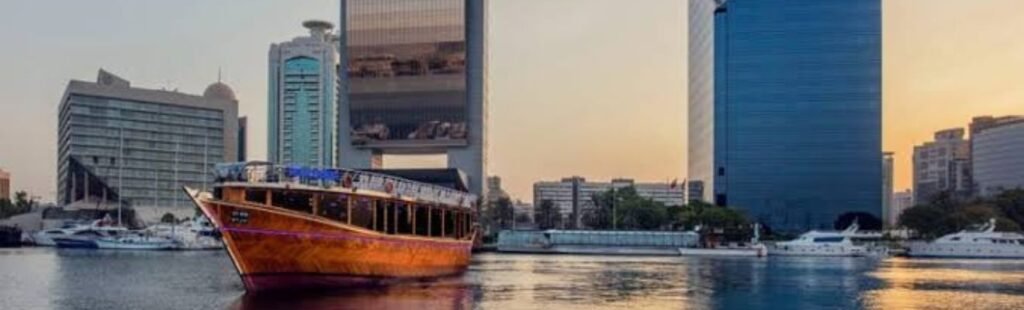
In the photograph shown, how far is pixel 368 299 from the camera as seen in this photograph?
49719 millimetres

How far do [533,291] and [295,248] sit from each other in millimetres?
14232

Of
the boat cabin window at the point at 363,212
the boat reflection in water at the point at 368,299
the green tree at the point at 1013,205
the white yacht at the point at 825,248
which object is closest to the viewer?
the boat reflection in water at the point at 368,299

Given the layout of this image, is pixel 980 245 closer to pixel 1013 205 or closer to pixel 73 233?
pixel 1013 205

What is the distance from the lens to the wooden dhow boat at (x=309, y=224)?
172ft

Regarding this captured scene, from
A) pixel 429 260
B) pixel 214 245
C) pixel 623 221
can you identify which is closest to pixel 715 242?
pixel 623 221

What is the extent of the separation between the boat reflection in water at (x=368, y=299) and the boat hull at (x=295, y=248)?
1.15m

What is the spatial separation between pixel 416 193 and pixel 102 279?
2196cm

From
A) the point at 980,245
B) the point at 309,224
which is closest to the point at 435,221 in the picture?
the point at 309,224

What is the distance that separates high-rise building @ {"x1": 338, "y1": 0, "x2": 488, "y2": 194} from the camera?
178m

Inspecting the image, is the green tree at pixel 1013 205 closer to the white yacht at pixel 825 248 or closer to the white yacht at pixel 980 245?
the white yacht at pixel 980 245

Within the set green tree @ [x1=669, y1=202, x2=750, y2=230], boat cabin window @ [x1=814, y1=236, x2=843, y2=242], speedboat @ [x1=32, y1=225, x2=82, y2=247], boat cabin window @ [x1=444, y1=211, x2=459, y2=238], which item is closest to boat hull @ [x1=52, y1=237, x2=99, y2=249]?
speedboat @ [x1=32, y1=225, x2=82, y2=247]

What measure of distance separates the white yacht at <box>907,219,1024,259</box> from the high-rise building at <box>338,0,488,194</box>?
76921 mm

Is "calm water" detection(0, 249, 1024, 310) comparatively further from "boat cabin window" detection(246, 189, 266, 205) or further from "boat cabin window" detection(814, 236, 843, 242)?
"boat cabin window" detection(814, 236, 843, 242)

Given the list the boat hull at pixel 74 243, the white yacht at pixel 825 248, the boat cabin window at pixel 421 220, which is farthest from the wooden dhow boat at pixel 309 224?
the boat hull at pixel 74 243
